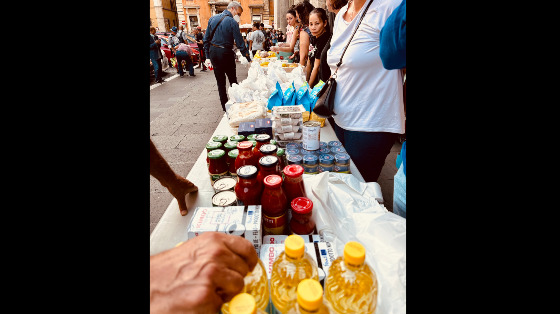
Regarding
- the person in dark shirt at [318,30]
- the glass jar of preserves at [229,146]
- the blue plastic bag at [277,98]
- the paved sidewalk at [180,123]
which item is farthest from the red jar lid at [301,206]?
the person in dark shirt at [318,30]

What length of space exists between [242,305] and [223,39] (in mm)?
5349

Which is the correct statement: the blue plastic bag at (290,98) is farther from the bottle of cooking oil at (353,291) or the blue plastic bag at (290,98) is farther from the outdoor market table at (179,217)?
the bottle of cooking oil at (353,291)

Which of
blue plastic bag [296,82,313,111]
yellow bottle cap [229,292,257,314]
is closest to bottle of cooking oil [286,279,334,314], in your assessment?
yellow bottle cap [229,292,257,314]

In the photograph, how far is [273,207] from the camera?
1.18 metres

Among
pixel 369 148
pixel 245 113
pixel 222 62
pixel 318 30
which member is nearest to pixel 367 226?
pixel 369 148

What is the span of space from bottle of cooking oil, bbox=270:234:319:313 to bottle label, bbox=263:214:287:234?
366 millimetres

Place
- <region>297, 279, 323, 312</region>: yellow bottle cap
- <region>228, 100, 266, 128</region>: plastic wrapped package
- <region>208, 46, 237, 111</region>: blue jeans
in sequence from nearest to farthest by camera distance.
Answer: <region>297, 279, 323, 312</region>: yellow bottle cap, <region>228, 100, 266, 128</region>: plastic wrapped package, <region>208, 46, 237, 111</region>: blue jeans

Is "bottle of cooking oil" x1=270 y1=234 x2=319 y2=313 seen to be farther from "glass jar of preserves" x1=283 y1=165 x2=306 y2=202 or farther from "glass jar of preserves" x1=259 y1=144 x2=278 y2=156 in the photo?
"glass jar of preserves" x1=259 y1=144 x2=278 y2=156

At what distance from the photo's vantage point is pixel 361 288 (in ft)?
2.40

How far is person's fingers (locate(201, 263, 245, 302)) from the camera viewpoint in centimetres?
61

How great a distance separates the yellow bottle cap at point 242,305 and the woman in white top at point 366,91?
62.5 inches
